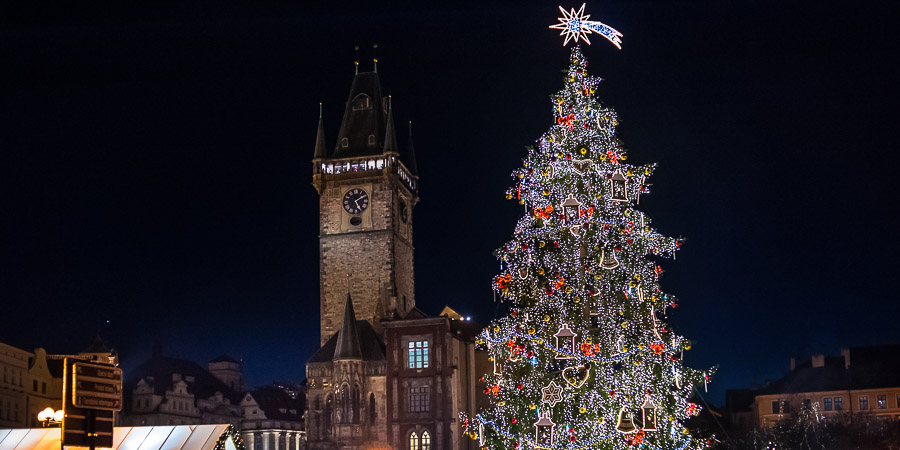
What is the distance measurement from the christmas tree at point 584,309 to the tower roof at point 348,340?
32395mm

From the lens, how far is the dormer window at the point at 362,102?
68.9 meters

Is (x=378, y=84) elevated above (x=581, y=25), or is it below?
above

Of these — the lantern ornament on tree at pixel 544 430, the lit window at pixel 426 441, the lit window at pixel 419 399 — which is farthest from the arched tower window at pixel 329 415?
the lantern ornament on tree at pixel 544 430

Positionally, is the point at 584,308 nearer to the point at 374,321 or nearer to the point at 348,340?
the point at 348,340

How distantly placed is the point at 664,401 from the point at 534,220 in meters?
5.66

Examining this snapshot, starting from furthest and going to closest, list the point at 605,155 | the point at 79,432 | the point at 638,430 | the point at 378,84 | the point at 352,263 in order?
→ 1. the point at 378,84
2. the point at 352,263
3. the point at 605,155
4. the point at 638,430
5. the point at 79,432

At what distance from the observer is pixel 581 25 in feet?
88.6

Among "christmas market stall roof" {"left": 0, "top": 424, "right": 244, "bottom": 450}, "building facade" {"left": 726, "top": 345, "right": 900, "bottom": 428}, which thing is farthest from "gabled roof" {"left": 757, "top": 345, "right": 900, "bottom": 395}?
"christmas market stall roof" {"left": 0, "top": 424, "right": 244, "bottom": 450}

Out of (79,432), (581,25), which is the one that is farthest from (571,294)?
(79,432)

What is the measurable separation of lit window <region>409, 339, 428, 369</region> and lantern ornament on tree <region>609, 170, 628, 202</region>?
34.1 m

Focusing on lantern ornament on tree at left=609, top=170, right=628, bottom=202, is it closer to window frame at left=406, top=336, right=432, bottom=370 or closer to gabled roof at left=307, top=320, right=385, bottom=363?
window frame at left=406, top=336, right=432, bottom=370

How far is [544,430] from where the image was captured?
1024 inches

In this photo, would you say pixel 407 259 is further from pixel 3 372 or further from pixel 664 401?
pixel 664 401

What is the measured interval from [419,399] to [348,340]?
5298mm
